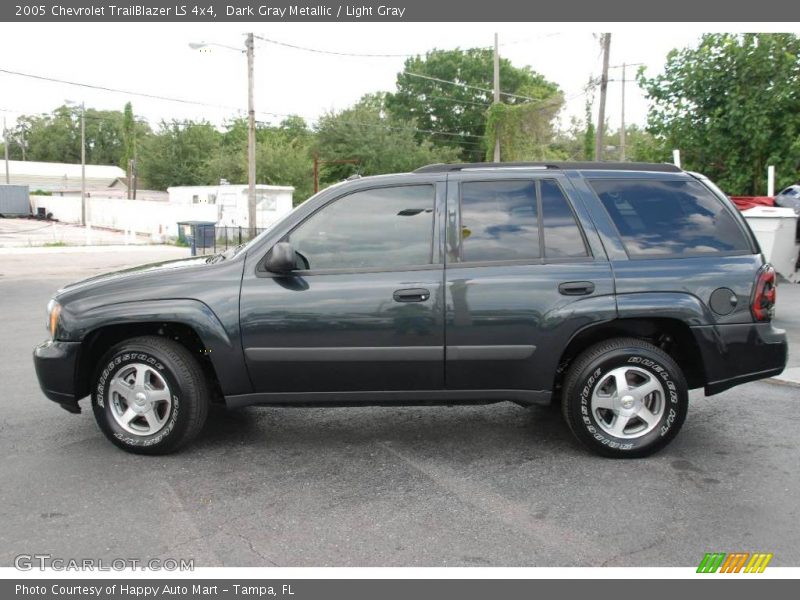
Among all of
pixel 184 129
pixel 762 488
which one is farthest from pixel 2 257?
pixel 184 129

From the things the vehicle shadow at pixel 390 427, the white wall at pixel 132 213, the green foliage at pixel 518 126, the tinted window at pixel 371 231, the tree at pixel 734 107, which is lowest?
the vehicle shadow at pixel 390 427

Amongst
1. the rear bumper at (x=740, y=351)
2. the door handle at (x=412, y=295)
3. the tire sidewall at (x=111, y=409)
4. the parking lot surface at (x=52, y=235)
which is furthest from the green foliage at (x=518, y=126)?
the tire sidewall at (x=111, y=409)

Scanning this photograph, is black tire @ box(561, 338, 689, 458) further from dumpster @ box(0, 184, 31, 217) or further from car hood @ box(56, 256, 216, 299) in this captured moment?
dumpster @ box(0, 184, 31, 217)

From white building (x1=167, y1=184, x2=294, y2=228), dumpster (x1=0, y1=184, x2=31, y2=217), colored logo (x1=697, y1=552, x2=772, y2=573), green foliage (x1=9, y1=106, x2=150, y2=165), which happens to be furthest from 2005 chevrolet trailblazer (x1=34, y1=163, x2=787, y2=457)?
green foliage (x1=9, y1=106, x2=150, y2=165)

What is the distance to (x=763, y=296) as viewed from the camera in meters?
4.36

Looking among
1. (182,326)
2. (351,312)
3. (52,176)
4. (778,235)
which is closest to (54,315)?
(182,326)

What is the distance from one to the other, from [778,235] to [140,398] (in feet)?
28.2

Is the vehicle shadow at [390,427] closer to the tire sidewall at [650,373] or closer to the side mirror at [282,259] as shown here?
the tire sidewall at [650,373]

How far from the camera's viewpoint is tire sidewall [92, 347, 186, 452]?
4.39m

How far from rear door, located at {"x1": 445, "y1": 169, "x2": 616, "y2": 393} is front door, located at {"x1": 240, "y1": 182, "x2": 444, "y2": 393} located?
14cm

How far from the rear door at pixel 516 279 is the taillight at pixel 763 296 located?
886 millimetres

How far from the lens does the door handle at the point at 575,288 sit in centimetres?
430

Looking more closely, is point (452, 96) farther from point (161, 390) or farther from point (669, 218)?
point (161, 390)

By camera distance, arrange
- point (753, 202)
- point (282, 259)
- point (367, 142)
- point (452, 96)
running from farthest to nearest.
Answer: point (452, 96), point (367, 142), point (753, 202), point (282, 259)
